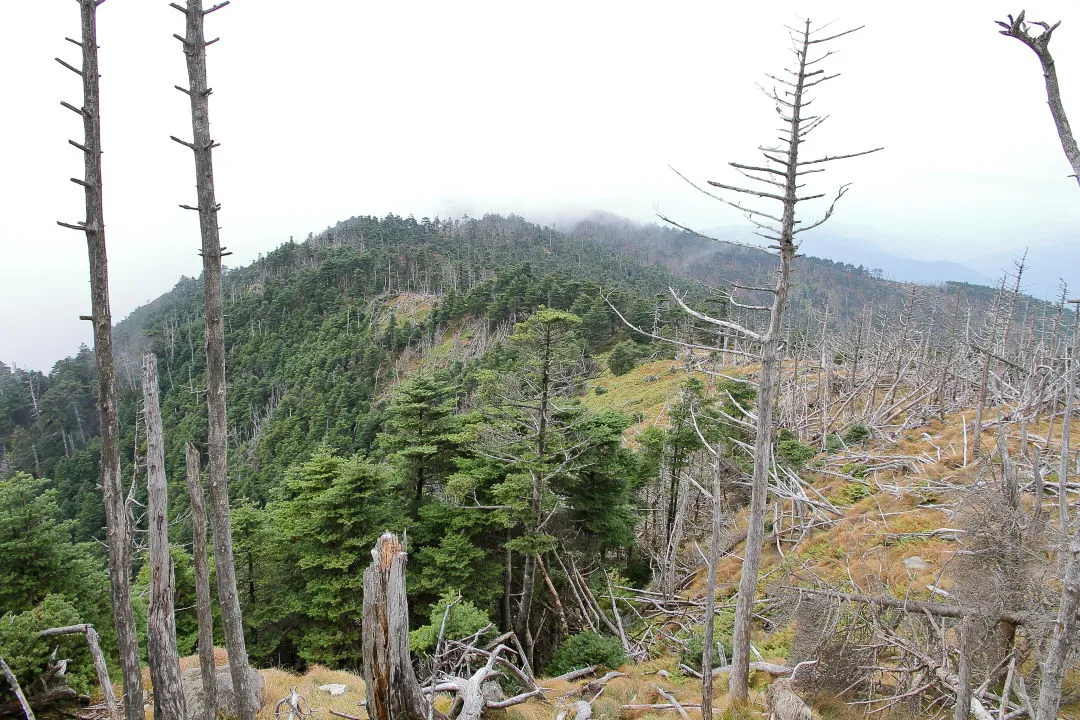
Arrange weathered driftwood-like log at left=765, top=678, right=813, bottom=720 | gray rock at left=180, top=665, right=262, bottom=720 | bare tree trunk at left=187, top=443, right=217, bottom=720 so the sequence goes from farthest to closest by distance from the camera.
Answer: gray rock at left=180, top=665, right=262, bottom=720, bare tree trunk at left=187, top=443, right=217, bottom=720, weathered driftwood-like log at left=765, top=678, right=813, bottom=720

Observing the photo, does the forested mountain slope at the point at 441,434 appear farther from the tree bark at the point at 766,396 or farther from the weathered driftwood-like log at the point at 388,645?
the weathered driftwood-like log at the point at 388,645

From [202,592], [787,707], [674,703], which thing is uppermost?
[202,592]

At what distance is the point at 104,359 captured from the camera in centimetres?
539

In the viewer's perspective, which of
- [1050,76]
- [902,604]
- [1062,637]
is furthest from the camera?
[902,604]

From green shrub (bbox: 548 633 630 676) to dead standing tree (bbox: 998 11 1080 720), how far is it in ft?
30.1

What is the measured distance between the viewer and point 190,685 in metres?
8.38

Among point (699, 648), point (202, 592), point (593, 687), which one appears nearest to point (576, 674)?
point (593, 687)

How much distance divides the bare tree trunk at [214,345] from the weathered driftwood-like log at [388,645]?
3243mm

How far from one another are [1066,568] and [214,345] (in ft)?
27.5

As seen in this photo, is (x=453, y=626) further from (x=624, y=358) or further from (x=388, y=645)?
(x=624, y=358)

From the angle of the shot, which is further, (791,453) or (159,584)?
(791,453)

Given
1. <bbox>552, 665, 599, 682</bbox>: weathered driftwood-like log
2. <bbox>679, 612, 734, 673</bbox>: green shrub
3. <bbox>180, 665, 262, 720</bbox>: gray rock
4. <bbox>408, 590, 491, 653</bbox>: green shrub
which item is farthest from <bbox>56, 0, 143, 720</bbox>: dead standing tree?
<bbox>679, 612, 734, 673</bbox>: green shrub

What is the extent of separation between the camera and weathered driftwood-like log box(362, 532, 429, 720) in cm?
411

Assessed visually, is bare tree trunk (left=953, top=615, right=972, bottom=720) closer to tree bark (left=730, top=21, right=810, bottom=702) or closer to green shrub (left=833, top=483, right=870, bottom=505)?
tree bark (left=730, top=21, right=810, bottom=702)
